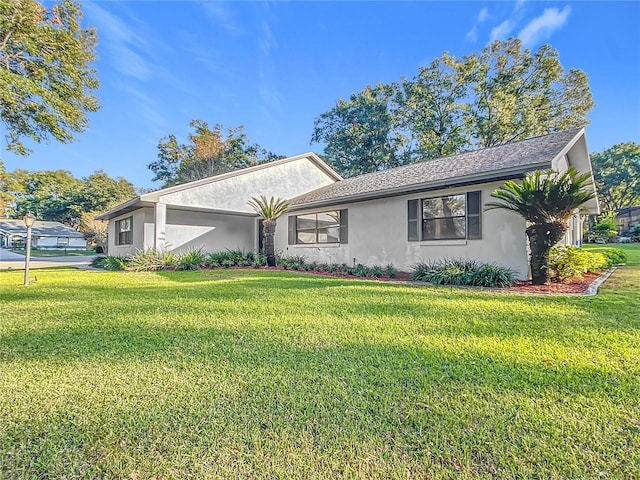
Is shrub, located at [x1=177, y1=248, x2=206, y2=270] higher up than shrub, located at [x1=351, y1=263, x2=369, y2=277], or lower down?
higher up

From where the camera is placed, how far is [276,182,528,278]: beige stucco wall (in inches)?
325

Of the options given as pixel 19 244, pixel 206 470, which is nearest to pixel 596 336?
pixel 206 470

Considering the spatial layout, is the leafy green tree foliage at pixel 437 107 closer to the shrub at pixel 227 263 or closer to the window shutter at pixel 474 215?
the window shutter at pixel 474 215

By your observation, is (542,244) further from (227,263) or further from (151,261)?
(151,261)

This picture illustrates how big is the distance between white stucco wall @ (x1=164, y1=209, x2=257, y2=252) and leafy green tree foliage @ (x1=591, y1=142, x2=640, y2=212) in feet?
131

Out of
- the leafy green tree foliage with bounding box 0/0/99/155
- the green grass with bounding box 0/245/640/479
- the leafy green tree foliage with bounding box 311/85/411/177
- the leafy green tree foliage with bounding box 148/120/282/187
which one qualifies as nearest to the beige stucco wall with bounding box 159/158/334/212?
the leafy green tree foliage with bounding box 0/0/99/155

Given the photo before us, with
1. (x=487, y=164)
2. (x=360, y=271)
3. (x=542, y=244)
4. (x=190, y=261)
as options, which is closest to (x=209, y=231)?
(x=190, y=261)

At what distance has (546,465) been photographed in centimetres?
181

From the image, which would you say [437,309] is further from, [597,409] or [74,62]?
[74,62]

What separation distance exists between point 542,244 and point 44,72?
1964cm

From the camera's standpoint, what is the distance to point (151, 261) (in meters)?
12.4

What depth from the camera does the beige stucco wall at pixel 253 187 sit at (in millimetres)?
13648

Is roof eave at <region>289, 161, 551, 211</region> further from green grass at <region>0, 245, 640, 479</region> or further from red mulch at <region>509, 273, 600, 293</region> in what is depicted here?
green grass at <region>0, 245, 640, 479</region>

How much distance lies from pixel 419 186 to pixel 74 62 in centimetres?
1589
